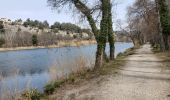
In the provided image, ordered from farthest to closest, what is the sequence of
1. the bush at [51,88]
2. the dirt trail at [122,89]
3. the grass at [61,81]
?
the bush at [51,88] → the grass at [61,81] → the dirt trail at [122,89]

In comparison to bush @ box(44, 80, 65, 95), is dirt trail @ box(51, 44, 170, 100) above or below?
above

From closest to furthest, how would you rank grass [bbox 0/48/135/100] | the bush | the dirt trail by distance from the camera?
the dirt trail < grass [bbox 0/48/135/100] < the bush

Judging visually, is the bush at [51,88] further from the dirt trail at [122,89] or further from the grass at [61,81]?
the dirt trail at [122,89]

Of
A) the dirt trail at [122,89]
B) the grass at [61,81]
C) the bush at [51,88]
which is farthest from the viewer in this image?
the bush at [51,88]

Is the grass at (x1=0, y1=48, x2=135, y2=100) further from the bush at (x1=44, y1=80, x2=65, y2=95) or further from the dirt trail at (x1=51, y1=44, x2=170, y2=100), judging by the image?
the dirt trail at (x1=51, y1=44, x2=170, y2=100)

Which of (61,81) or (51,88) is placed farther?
(61,81)

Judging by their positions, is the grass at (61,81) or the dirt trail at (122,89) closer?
the dirt trail at (122,89)

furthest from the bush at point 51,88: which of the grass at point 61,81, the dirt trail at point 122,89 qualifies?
the dirt trail at point 122,89

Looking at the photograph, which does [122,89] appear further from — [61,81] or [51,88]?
[61,81]

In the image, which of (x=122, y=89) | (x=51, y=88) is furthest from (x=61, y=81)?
(x=122, y=89)

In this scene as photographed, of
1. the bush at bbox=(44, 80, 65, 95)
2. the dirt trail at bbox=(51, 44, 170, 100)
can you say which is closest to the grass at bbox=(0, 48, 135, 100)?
the bush at bbox=(44, 80, 65, 95)

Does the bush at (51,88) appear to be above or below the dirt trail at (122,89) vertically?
below

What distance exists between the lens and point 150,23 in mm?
45875

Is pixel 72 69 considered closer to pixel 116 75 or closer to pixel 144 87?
pixel 116 75
